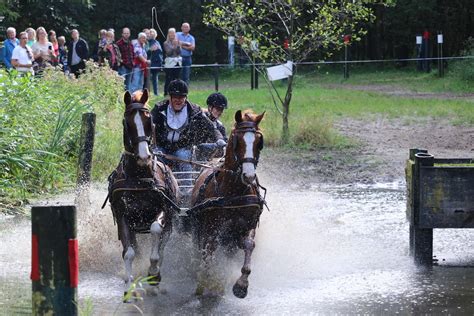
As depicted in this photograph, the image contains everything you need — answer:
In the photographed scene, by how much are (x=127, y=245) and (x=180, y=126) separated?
207cm

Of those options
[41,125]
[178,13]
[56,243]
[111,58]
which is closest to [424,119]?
[111,58]

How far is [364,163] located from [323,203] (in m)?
3.46

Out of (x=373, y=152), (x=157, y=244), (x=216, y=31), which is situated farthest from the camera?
(x=216, y=31)

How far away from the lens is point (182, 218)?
31.2 ft

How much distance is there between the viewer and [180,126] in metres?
10.6

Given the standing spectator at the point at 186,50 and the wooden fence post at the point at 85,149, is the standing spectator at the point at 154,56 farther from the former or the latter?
the wooden fence post at the point at 85,149

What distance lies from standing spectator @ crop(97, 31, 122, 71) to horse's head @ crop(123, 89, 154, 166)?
51.6 ft

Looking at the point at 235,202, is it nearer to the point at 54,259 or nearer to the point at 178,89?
the point at 178,89

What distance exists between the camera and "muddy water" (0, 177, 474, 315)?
8.44 m

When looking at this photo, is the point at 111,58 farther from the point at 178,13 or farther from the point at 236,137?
the point at 178,13

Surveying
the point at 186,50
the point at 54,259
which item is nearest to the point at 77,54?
the point at 186,50

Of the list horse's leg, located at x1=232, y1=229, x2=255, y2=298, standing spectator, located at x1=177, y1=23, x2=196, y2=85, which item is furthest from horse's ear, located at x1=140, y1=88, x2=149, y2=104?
standing spectator, located at x1=177, y1=23, x2=196, y2=85

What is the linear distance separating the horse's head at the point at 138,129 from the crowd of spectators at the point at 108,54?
38.7 feet

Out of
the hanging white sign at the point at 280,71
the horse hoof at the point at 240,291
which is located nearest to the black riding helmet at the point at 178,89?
the horse hoof at the point at 240,291
